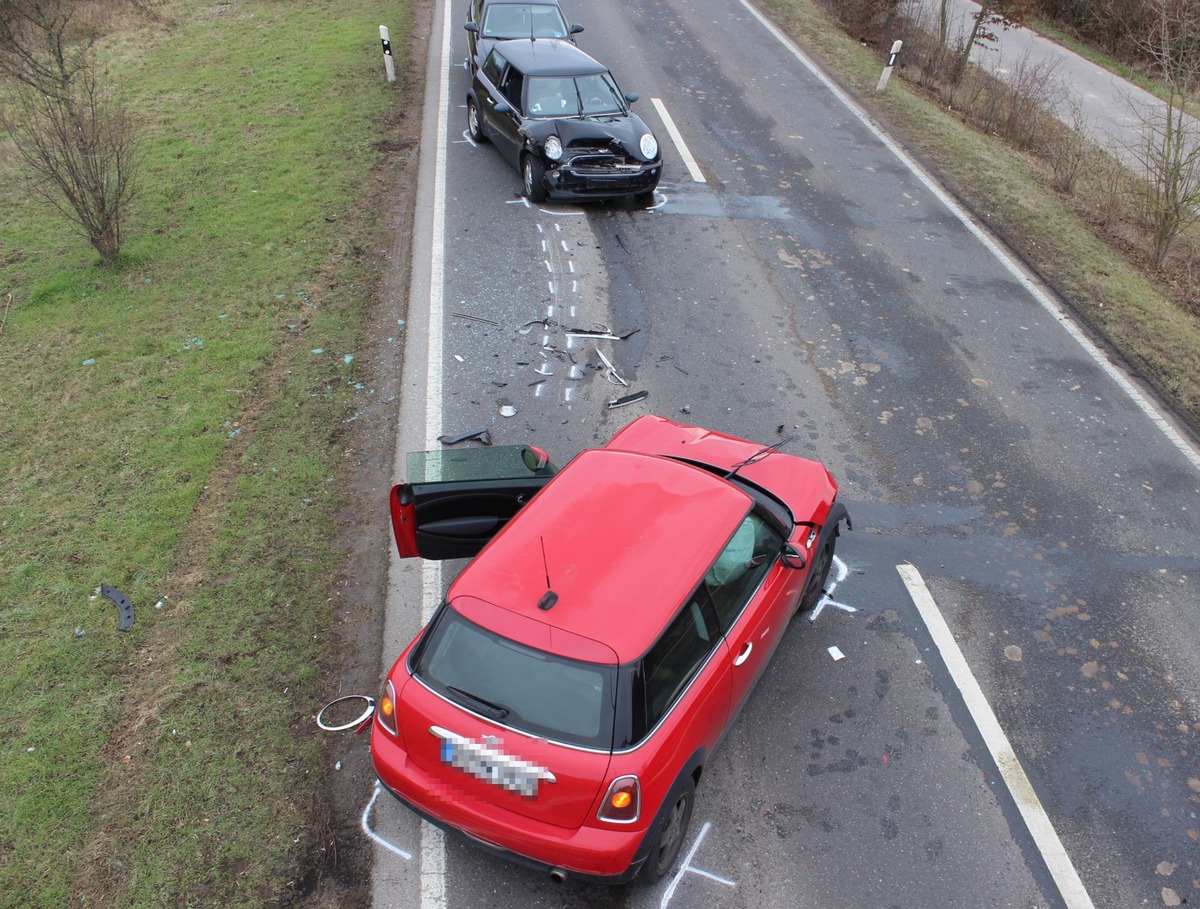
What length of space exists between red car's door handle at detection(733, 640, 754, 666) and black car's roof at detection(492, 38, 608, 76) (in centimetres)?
924

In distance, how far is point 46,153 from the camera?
8.92 m

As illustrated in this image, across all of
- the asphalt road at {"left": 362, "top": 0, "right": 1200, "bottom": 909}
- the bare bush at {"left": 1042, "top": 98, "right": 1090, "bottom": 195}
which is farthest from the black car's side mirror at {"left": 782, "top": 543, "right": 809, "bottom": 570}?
the bare bush at {"left": 1042, "top": 98, "right": 1090, "bottom": 195}

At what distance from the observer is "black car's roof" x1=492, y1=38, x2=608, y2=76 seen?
36.7 feet

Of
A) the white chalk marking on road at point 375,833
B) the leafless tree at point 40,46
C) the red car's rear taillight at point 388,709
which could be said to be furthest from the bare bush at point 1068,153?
the leafless tree at point 40,46

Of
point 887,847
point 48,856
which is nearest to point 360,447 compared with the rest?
point 48,856

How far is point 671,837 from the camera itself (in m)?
4.09

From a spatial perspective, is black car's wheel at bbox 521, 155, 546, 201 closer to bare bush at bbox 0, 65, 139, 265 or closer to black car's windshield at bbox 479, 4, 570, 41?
black car's windshield at bbox 479, 4, 570, 41

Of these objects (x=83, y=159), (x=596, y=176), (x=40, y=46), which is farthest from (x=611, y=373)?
(x=40, y=46)

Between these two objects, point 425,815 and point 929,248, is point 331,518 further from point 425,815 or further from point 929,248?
point 929,248

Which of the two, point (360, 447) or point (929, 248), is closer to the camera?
point (360, 447)

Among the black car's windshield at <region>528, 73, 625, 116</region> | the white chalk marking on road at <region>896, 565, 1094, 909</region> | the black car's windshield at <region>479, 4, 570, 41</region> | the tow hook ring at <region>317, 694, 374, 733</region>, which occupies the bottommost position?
the tow hook ring at <region>317, 694, 374, 733</region>

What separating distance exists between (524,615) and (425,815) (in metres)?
1.13

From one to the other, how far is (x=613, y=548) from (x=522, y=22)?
12178 mm

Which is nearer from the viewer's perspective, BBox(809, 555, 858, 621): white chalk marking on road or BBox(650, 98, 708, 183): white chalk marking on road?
BBox(809, 555, 858, 621): white chalk marking on road
